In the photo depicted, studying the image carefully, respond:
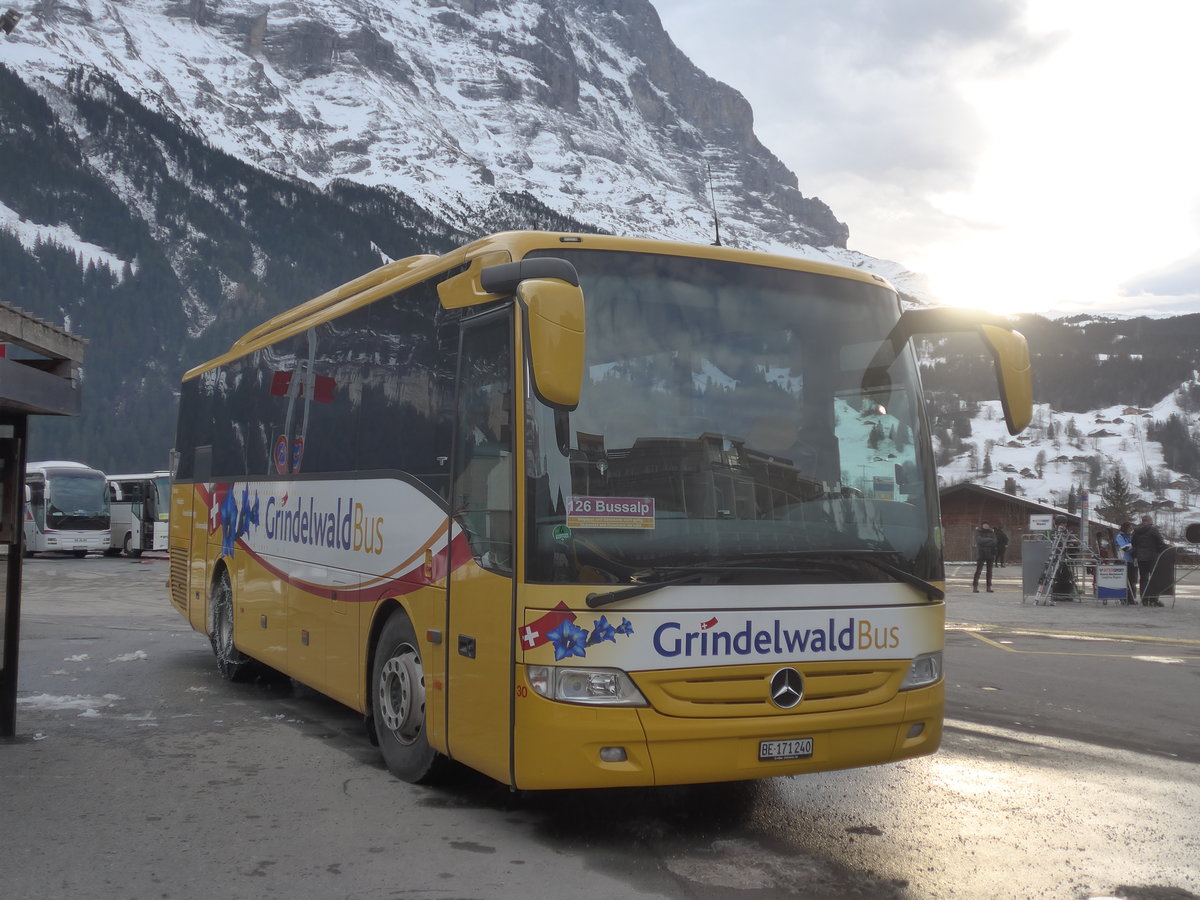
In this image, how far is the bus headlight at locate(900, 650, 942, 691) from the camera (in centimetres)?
576

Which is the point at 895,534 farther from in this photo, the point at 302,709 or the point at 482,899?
the point at 302,709

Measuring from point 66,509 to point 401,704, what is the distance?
35844mm

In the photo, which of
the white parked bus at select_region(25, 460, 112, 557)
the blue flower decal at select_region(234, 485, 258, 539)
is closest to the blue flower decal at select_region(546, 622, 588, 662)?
the blue flower decal at select_region(234, 485, 258, 539)

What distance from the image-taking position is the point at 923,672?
5.83 metres

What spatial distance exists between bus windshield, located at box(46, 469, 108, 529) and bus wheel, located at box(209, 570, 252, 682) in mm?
30810

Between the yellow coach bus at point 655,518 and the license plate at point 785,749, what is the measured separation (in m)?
0.01

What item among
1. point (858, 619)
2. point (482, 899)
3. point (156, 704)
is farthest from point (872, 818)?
point (156, 704)

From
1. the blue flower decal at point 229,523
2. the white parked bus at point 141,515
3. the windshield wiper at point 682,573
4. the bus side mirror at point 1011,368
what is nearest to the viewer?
the windshield wiper at point 682,573

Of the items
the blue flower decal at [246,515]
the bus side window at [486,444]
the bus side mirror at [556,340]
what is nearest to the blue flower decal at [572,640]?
the bus side window at [486,444]

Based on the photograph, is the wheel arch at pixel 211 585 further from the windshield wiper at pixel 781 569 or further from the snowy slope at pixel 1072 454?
the snowy slope at pixel 1072 454

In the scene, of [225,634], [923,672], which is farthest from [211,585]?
[923,672]

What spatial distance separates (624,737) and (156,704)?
5284 millimetres

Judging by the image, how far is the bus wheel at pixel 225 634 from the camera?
33.4 feet

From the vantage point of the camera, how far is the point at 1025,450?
623 feet
